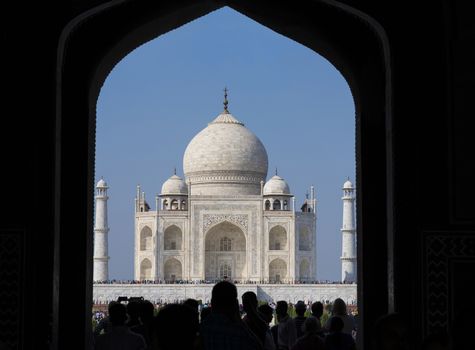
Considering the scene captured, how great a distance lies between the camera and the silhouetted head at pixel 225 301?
3416 mm

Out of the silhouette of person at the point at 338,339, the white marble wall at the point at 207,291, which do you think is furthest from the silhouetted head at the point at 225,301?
the white marble wall at the point at 207,291

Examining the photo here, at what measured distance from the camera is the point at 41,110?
6.18m

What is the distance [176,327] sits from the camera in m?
2.74

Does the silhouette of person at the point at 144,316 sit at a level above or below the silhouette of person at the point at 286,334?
above

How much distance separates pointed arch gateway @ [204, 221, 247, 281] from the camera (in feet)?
129

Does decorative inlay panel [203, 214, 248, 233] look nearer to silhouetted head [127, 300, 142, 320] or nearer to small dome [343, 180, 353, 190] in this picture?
small dome [343, 180, 353, 190]

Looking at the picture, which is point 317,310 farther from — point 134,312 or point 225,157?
point 225,157

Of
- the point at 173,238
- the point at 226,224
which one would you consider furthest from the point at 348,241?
the point at 173,238

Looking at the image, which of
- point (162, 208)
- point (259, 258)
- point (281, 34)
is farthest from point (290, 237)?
point (281, 34)

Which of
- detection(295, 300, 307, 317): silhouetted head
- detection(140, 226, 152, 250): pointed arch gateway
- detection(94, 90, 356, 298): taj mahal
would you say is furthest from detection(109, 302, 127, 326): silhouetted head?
detection(140, 226, 152, 250): pointed arch gateway

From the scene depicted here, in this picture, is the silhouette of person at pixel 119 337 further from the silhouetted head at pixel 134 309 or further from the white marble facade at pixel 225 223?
the white marble facade at pixel 225 223

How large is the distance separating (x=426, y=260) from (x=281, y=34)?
2.51 meters

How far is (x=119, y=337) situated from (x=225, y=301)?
1384 millimetres

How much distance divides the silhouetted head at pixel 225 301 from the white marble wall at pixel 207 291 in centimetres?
3104
